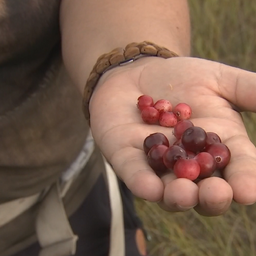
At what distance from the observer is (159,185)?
2.82 ft

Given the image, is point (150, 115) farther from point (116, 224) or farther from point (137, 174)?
point (116, 224)

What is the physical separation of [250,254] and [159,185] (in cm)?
124

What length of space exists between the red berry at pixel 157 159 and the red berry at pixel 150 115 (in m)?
0.08

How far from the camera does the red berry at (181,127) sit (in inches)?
39.6

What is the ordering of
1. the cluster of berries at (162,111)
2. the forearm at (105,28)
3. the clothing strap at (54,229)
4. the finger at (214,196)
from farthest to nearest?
1. the clothing strap at (54,229)
2. the forearm at (105,28)
3. the cluster of berries at (162,111)
4. the finger at (214,196)

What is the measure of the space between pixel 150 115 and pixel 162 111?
3 centimetres

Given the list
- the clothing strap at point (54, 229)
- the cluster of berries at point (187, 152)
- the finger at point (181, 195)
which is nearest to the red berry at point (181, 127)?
the cluster of berries at point (187, 152)

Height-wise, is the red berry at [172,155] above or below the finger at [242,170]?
below

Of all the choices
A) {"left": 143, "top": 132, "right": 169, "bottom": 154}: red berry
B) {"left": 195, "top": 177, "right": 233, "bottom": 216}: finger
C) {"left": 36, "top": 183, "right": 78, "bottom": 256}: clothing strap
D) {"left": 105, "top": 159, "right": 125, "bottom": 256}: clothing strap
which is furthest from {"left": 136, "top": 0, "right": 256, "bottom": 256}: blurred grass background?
{"left": 195, "top": 177, "right": 233, "bottom": 216}: finger

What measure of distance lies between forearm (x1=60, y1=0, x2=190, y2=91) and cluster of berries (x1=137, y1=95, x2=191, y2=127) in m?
0.15

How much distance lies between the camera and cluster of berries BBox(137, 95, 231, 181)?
91 centimetres

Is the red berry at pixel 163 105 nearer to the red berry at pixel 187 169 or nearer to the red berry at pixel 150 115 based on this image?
the red berry at pixel 150 115

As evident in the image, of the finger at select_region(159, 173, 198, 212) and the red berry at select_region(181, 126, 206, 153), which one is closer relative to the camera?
the finger at select_region(159, 173, 198, 212)

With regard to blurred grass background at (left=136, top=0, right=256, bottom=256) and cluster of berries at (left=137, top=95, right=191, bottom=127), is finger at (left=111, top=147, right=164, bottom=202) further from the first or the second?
blurred grass background at (left=136, top=0, right=256, bottom=256)
